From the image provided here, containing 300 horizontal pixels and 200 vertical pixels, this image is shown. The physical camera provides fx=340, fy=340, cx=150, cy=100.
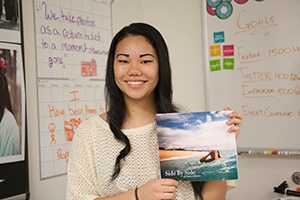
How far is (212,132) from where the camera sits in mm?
1088

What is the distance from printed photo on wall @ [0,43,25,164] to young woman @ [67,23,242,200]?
1.67ft

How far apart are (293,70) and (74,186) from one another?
1393mm

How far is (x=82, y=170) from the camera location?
1146 mm

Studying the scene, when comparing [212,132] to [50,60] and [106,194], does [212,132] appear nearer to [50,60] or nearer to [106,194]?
[106,194]

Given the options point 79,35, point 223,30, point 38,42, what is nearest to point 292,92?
point 223,30

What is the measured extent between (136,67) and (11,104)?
28.6 inches

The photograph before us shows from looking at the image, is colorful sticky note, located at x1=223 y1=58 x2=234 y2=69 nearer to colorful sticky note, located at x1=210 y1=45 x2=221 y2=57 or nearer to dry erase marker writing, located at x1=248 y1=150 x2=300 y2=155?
colorful sticky note, located at x1=210 y1=45 x2=221 y2=57

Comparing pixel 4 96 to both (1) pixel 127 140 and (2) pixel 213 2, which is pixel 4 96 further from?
(2) pixel 213 2

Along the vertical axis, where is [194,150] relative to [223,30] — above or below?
below

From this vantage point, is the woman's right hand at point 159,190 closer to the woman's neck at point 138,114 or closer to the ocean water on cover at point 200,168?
the ocean water on cover at point 200,168

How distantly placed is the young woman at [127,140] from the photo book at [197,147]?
51 millimetres

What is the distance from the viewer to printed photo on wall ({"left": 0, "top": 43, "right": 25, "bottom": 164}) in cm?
152

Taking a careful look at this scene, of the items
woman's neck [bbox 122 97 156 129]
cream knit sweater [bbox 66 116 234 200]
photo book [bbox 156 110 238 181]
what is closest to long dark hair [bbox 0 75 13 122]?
cream knit sweater [bbox 66 116 234 200]

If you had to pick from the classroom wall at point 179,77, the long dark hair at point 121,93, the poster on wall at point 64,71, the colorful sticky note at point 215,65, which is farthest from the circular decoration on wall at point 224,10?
the long dark hair at point 121,93
